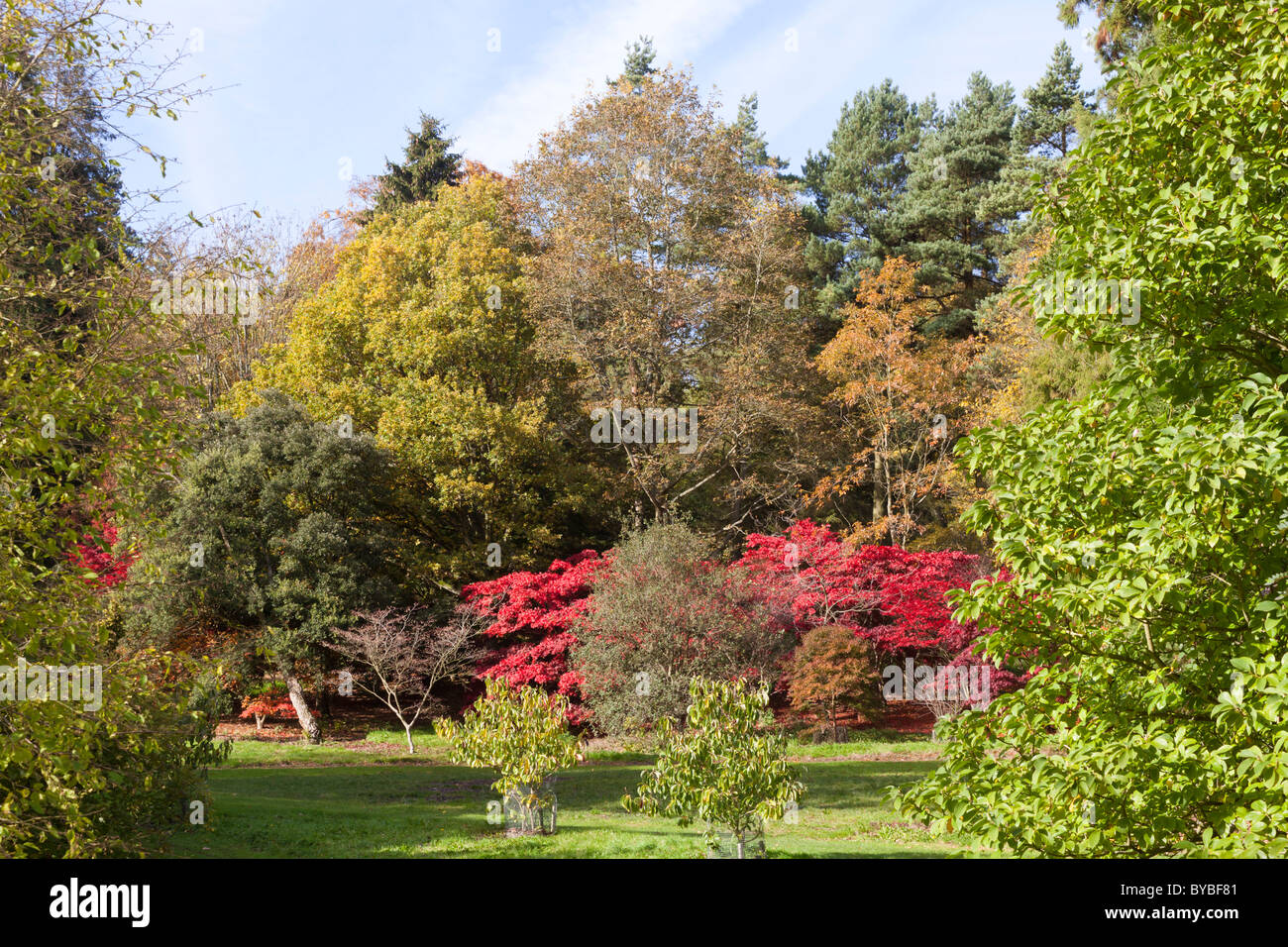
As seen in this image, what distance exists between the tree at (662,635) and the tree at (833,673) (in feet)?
1.93

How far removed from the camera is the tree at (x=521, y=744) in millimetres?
10117

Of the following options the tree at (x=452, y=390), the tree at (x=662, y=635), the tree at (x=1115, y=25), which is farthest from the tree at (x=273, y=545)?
the tree at (x=1115, y=25)

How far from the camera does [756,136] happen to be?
1444 inches

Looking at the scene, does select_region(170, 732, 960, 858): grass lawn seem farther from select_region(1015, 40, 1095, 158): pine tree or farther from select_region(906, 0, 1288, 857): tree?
select_region(1015, 40, 1095, 158): pine tree

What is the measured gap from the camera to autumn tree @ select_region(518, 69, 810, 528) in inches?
867

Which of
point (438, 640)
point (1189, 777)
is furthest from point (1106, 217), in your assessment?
point (438, 640)

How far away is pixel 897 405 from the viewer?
2533 centimetres

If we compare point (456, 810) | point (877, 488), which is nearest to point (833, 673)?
point (456, 810)

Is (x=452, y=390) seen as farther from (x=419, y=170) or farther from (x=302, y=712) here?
(x=419, y=170)

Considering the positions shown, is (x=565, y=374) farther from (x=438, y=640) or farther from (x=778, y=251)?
(x=438, y=640)

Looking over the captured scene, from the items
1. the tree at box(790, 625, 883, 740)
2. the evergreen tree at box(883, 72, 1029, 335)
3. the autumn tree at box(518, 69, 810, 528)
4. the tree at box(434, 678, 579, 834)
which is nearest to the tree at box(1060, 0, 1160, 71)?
the autumn tree at box(518, 69, 810, 528)

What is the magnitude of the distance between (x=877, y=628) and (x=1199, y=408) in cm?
1540

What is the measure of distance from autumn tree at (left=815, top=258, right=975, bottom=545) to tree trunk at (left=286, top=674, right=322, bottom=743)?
45.6 ft

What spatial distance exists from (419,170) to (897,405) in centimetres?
1824
